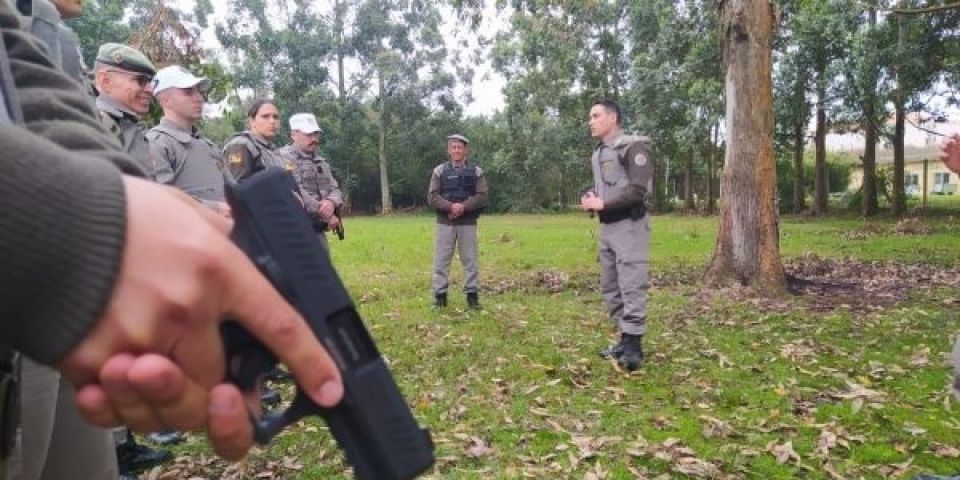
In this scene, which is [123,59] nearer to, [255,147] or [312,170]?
[255,147]

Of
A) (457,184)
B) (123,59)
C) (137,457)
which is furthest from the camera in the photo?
(457,184)

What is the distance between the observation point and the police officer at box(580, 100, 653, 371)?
5840 mm

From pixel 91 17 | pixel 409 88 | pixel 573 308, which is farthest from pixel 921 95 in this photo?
pixel 91 17

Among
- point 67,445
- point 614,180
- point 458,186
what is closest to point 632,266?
point 614,180

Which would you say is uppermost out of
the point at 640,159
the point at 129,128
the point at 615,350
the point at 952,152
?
the point at 129,128

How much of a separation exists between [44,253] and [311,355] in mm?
341

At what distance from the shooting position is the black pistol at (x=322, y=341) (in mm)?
1033

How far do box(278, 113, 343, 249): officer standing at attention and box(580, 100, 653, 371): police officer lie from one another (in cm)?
245

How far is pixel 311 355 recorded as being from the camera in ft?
3.18

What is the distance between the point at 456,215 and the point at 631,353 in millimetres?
3398

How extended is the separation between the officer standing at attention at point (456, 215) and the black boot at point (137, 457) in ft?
15.4

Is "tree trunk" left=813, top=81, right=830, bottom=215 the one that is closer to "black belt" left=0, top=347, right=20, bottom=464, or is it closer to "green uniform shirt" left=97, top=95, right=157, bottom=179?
"green uniform shirt" left=97, top=95, right=157, bottom=179

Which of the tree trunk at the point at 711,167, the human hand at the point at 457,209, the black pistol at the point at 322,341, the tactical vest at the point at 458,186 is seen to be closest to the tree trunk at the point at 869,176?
the tree trunk at the point at 711,167

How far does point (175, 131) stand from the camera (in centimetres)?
491
